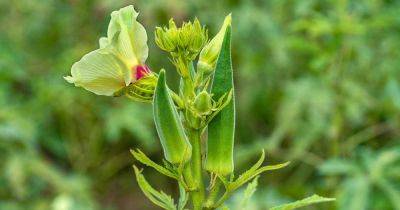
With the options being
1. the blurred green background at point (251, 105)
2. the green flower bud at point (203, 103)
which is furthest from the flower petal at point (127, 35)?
the blurred green background at point (251, 105)

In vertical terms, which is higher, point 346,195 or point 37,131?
point 37,131

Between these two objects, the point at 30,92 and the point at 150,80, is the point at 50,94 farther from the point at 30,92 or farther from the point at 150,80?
the point at 150,80

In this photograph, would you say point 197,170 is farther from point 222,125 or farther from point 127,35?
point 127,35

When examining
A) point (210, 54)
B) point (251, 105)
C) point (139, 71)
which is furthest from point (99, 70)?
point (251, 105)

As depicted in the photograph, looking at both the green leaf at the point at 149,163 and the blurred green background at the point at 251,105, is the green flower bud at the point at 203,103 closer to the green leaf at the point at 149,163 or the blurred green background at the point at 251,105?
the green leaf at the point at 149,163

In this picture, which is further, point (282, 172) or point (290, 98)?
point (282, 172)

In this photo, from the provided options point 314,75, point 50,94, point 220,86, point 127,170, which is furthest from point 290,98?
point 220,86

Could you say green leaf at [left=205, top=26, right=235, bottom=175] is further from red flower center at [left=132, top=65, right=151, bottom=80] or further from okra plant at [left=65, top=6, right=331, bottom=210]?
red flower center at [left=132, top=65, right=151, bottom=80]
